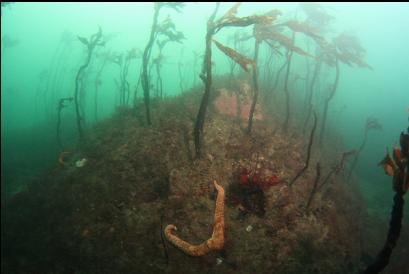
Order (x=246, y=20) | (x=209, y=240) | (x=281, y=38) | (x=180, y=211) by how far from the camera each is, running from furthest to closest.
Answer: (x=281, y=38), (x=180, y=211), (x=246, y=20), (x=209, y=240)

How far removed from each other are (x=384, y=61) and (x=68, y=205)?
120115 millimetres

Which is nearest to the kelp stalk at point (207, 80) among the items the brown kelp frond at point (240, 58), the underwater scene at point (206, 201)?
the underwater scene at point (206, 201)

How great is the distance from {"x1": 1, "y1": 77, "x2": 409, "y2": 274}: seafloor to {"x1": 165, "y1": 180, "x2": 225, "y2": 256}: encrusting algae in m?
0.39

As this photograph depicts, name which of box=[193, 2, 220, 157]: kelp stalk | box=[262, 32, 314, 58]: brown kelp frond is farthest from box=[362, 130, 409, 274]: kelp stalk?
box=[262, 32, 314, 58]: brown kelp frond

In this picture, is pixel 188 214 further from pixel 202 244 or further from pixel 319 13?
pixel 319 13

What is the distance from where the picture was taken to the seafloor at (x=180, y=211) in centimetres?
808

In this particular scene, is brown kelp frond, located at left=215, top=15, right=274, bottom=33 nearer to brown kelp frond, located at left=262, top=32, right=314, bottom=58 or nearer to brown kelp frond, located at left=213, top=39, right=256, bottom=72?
brown kelp frond, located at left=213, top=39, right=256, bottom=72

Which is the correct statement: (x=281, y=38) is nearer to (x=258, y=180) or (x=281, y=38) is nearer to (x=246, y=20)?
(x=246, y=20)

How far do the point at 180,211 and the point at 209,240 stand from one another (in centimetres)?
172

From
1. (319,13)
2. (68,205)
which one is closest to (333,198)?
(68,205)

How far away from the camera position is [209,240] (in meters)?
7.63

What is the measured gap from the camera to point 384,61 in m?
97.5

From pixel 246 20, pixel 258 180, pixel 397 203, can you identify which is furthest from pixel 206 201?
pixel 246 20

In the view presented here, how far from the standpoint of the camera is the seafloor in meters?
8.08
